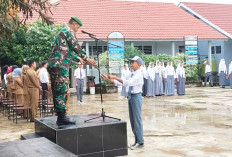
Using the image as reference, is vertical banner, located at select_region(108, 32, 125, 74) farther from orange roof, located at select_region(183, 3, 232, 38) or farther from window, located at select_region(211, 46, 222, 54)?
window, located at select_region(211, 46, 222, 54)

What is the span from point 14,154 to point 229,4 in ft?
104

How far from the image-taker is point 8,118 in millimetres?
11555

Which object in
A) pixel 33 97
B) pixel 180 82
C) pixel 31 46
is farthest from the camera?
pixel 180 82

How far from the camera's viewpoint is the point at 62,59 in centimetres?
595

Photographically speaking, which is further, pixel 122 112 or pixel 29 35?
pixel 29 35

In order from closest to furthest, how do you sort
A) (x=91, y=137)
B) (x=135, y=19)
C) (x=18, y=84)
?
(x=91, y=137)
(x=18, y=84)
(x=135, y=19)

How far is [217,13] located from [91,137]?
26.6 m

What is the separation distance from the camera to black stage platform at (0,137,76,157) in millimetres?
3998

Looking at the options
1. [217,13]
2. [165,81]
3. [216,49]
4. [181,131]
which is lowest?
[181,131]

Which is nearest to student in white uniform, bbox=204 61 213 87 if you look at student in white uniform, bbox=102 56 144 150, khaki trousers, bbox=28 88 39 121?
khaki trousers, bbox=28 88 39 121

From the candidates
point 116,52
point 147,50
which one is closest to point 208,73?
point 147,50

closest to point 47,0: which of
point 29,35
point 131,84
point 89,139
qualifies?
point 131,84

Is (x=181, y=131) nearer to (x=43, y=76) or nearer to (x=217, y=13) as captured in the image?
(x=43, y=76)

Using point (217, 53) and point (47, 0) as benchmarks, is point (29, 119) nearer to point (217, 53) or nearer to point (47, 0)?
point (47, 0)
